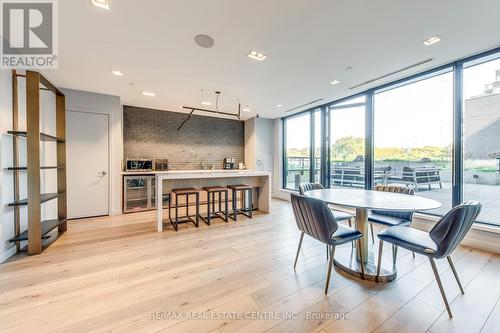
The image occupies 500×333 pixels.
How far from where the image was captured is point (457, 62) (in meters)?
3.05

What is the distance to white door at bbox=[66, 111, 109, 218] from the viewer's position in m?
4.12

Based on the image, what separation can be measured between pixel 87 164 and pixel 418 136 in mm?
6594

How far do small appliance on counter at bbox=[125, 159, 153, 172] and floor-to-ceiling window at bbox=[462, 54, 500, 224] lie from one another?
634 cm

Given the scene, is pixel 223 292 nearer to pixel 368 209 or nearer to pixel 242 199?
pixel 368 209

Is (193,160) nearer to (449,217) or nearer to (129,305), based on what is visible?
(129,305)

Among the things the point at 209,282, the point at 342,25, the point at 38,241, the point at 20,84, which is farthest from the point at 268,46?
the point at 38,241

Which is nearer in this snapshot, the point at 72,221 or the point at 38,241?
the point at 38,241

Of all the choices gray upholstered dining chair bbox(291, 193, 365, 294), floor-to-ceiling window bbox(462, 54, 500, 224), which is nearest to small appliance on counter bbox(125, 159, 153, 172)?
gray upholstered dining chair bbox(291, 193, 365, 294)

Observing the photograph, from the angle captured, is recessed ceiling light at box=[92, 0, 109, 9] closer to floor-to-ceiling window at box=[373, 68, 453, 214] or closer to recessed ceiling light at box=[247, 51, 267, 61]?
recessed ceiling light at box=[247, 51, 267, 61]

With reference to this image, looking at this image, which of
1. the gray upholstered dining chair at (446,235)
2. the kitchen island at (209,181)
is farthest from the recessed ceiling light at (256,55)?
the gray upholstered dining chair at (446,235)

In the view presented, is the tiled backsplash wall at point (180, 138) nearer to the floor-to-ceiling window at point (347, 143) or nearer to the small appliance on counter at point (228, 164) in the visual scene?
the small appliance on counter at point (228, 164)

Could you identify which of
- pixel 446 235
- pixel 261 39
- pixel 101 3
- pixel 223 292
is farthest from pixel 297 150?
pixel 101 3

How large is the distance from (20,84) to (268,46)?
337 cm

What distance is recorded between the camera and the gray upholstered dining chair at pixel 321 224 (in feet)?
6.01
